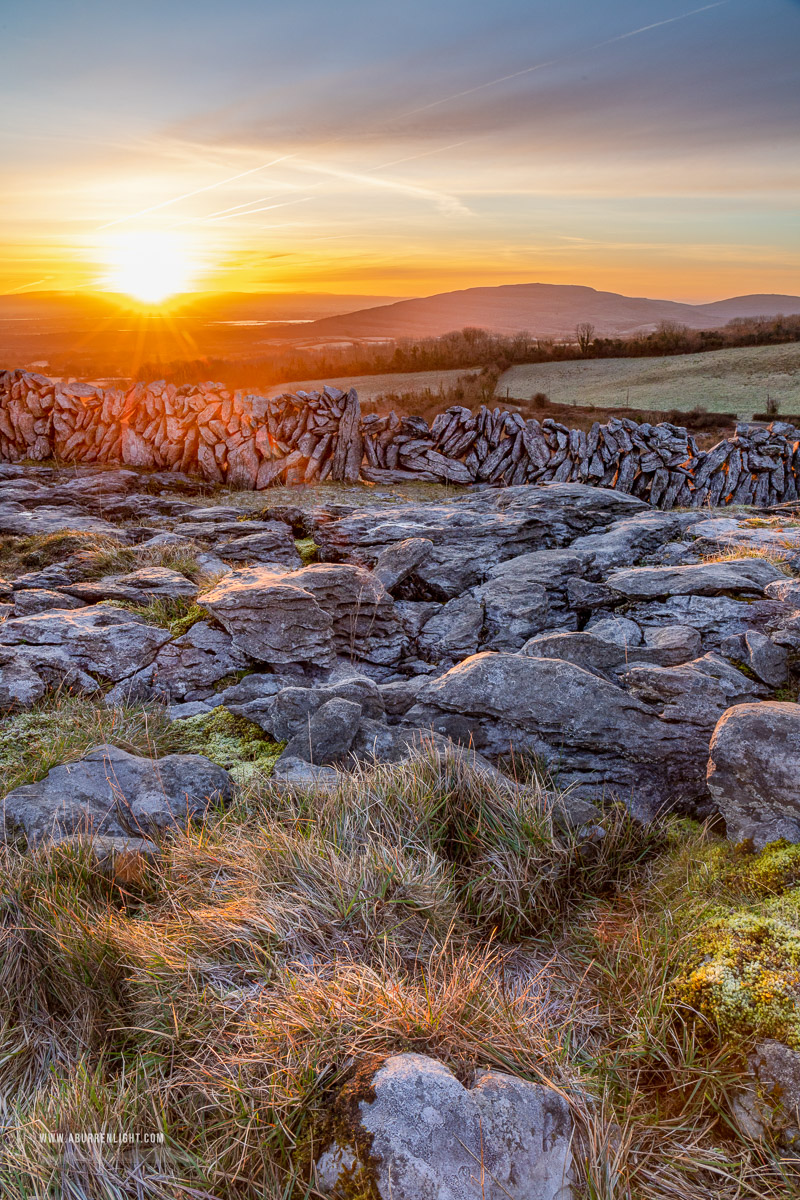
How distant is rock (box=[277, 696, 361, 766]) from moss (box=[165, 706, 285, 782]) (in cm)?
28

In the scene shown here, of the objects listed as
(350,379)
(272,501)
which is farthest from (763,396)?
(272,501)

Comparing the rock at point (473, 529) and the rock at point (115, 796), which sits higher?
the rock at point (473, 529)

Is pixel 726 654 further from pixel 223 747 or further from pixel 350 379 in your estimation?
pixel 350 379

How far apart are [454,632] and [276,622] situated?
1.68m

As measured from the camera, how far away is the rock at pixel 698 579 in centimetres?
639

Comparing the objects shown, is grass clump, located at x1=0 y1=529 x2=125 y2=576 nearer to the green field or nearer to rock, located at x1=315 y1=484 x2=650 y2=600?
rock, located at x1=315 y1=484 x2=650 y2=600

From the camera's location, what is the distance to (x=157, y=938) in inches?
121

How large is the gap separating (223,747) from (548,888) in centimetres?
271

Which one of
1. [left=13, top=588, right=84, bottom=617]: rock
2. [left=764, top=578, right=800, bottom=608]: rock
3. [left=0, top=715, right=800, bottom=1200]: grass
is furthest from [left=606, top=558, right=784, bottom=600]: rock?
[left=13, top=588, right=84, bottom=617]: rock

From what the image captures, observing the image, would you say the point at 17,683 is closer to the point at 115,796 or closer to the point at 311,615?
the point at 115,796

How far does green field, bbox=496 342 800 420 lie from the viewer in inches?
1259

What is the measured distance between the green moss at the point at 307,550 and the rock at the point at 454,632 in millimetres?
2808

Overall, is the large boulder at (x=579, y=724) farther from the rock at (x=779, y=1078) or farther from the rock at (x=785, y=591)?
the rock at (x=779, y=1078)

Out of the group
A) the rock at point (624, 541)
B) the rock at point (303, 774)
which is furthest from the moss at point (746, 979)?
the rock at point (624, 541)
